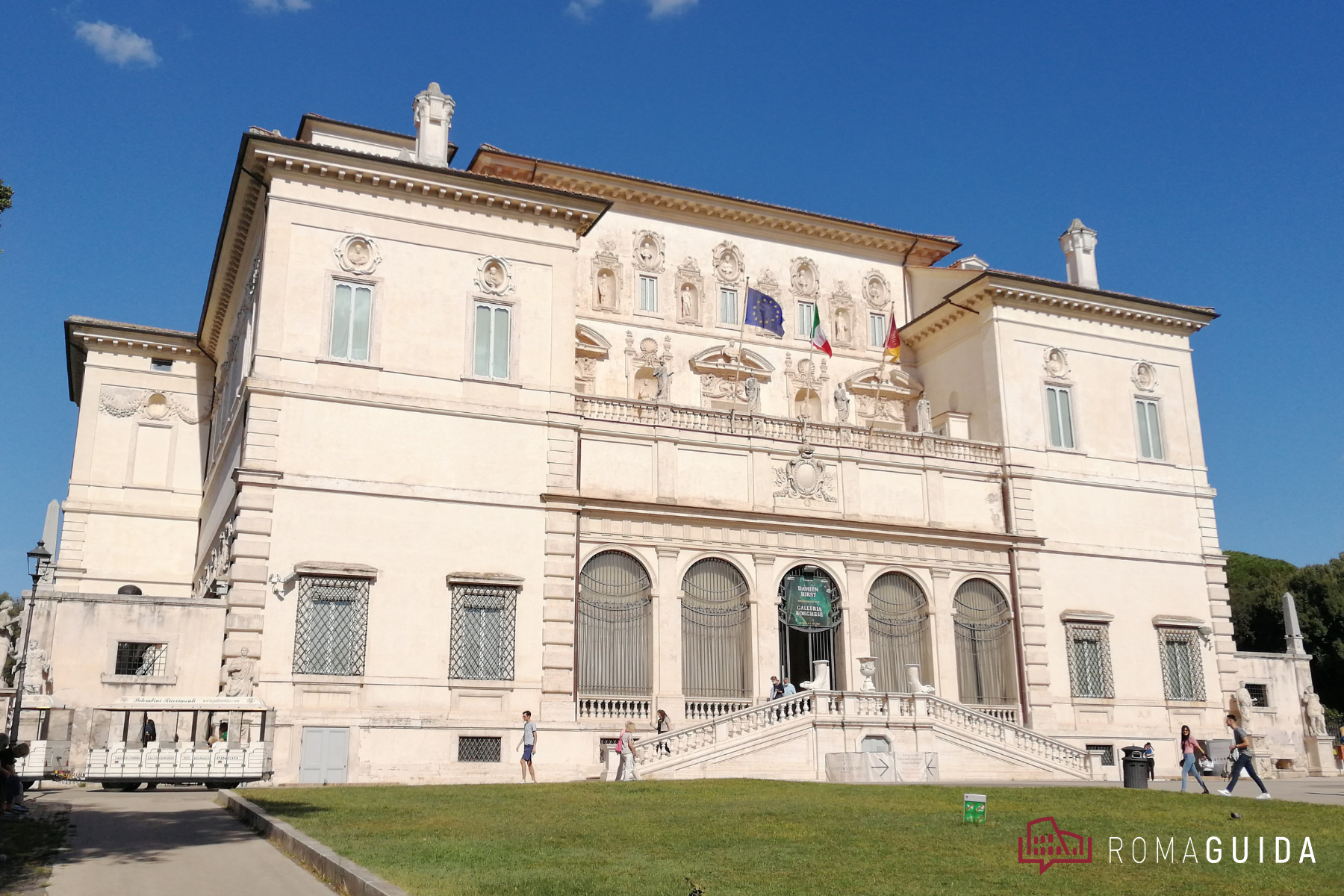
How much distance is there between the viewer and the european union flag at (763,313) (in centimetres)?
3891

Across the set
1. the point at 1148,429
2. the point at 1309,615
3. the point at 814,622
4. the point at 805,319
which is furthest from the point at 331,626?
the point at 1309,615

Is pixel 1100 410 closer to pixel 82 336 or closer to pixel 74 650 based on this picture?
pixel 74 650

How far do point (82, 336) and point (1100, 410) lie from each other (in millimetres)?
33985

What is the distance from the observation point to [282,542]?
27406 mm

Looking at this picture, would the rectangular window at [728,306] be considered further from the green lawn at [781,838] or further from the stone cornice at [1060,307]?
the green lawn at [781,838]

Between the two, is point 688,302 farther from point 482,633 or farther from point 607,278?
point 482,633

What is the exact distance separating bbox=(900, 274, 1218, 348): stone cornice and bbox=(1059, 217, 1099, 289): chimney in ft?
6.46

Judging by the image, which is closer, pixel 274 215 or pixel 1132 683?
pixel 274 215

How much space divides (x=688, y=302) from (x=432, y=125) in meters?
10.5

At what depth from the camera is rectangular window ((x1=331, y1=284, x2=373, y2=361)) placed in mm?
29484

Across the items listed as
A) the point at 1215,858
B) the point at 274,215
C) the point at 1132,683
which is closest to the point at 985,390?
the point at 1132,683

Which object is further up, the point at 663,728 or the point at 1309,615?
the point at 1309,615

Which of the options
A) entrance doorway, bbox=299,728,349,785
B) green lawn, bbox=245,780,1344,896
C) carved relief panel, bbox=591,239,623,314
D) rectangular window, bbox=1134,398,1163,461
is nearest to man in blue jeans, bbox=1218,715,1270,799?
green lawn, bbox=245,780,1344,896

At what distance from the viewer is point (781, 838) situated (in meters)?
14.3
